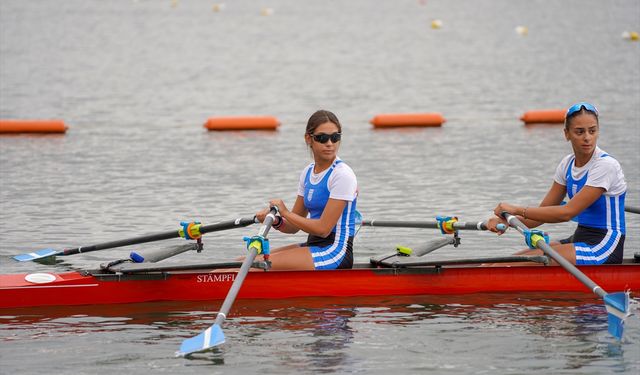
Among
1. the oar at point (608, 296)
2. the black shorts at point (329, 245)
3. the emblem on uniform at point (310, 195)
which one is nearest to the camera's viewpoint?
the oar at point (608, 296)

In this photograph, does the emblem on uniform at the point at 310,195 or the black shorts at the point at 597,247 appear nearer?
the emblem on uniform at the point at 310,195

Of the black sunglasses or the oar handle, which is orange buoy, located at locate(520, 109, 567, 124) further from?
the black sunglasses

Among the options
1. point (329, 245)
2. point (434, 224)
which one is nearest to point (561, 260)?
point (434, 224)

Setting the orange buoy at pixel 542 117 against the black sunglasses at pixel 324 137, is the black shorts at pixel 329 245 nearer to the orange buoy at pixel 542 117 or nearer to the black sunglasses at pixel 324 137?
the black sunglasses at pixel 324 137

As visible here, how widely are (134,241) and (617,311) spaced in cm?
512

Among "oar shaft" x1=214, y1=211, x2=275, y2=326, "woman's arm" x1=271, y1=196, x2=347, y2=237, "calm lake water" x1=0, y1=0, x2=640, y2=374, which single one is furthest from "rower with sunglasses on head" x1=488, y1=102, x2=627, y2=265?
"oar shaft" x1=214, y1=211, x2=275, y2=326

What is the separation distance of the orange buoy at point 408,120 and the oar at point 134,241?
13010 millimetres

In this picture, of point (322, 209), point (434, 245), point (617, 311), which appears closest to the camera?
point (617, 311)

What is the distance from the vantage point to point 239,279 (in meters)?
11.0

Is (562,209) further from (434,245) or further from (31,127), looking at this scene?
(31,127)

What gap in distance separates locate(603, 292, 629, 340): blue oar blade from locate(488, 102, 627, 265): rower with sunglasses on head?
119cm

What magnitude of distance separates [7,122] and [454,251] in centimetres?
1415

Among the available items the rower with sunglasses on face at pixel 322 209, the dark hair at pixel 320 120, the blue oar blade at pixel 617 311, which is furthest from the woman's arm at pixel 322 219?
the blue oar blade at pixel 617 311

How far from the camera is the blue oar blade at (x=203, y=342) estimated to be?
10188mm
